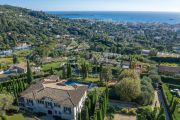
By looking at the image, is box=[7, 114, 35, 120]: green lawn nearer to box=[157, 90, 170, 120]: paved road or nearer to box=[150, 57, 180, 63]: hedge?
box=[157, 90, 170, 120]: paved road

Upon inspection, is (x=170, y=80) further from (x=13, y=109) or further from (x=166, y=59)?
(x=13, y=109)

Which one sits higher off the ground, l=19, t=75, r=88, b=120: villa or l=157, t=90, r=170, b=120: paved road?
l=19, t=75, r=88, b=120: villa

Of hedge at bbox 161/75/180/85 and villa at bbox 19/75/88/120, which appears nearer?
villa at bbox 19/75/88/120

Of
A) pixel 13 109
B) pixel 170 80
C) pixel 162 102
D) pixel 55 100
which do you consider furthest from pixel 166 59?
pixel 13 109

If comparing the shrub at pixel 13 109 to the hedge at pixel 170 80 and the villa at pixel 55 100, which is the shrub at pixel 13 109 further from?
the hedge at pixel 170 80

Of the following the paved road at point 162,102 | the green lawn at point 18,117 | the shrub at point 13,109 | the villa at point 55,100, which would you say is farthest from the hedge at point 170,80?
the shrub at point 13,109

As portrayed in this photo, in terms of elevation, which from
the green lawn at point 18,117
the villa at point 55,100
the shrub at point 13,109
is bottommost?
the green lawn at point 18,117

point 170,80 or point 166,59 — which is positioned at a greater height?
point 166,59

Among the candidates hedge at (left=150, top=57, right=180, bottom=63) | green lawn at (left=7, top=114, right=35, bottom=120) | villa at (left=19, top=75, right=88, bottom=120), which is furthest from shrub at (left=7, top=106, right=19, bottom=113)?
hedge at (left=150, top=57, right=180, bottom=63)

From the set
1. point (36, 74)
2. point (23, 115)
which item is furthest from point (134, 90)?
point (36, 74)
